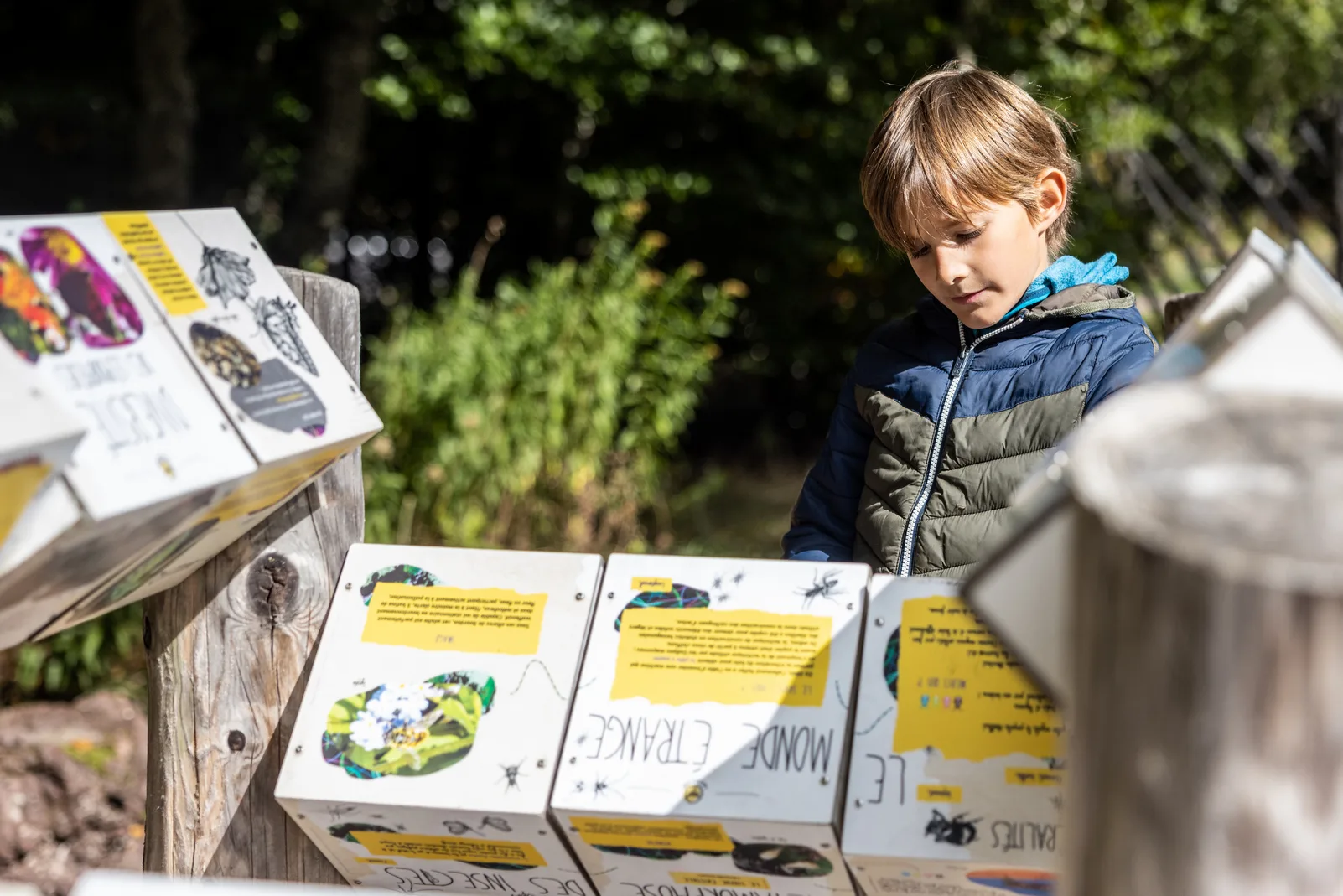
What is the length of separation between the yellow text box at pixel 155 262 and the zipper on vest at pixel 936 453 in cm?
97

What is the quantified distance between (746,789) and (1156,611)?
2.18 ft

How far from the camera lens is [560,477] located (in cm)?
443

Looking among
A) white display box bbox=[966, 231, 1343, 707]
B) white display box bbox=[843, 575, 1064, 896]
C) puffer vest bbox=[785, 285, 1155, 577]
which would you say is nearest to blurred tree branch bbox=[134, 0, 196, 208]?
puffer vest bbox=[785, 285, 1155, 577]

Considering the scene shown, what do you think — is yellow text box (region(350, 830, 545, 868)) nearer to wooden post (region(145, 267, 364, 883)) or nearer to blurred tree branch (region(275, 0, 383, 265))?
wooden post (region(145, 267, 364, 883))

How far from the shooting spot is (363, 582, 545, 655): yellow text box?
1512 mm

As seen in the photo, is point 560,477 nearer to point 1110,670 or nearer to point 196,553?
point 196,553

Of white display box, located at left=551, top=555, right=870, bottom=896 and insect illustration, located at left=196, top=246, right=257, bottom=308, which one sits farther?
insect illustration, located at left=196, top=246, right=257, bottom=308

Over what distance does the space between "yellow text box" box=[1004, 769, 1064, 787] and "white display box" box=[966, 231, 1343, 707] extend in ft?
1.16

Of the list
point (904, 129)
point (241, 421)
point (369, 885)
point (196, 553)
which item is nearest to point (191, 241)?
point (241, 421)

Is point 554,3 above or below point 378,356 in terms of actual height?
above

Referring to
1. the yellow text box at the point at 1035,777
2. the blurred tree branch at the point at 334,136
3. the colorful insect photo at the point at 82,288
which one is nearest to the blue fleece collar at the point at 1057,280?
the yellow text box at the point at 1035,777

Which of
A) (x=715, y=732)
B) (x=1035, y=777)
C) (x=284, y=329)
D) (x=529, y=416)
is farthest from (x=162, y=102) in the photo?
(x=1035, y=777)

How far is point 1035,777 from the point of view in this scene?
4.24ft

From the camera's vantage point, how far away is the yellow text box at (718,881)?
1.40 meters
